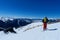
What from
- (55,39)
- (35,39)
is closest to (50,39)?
(55,39)

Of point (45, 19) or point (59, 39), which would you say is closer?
point (59, 39)

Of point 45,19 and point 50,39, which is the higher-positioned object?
point 45,19

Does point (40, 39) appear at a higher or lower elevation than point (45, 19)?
lower

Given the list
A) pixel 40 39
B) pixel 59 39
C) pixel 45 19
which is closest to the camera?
pixel 59 39

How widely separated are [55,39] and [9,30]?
10069mm

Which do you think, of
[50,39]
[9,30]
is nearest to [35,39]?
[50,39]

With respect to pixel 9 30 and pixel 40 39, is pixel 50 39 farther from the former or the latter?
pixel 9 30

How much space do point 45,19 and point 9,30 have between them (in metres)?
6.19

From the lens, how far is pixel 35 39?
470 inches

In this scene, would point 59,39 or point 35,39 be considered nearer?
point 59,39

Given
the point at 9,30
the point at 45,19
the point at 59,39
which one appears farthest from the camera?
the point at 9,30

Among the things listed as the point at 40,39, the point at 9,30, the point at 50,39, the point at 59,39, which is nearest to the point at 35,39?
the point at 40,39

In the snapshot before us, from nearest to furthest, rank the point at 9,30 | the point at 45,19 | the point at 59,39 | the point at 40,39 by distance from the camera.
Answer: the point at 59,39
the point at 40,39
the point at 45,19
the point at 9,30

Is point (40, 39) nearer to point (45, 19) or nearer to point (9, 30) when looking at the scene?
point (45, 19)
